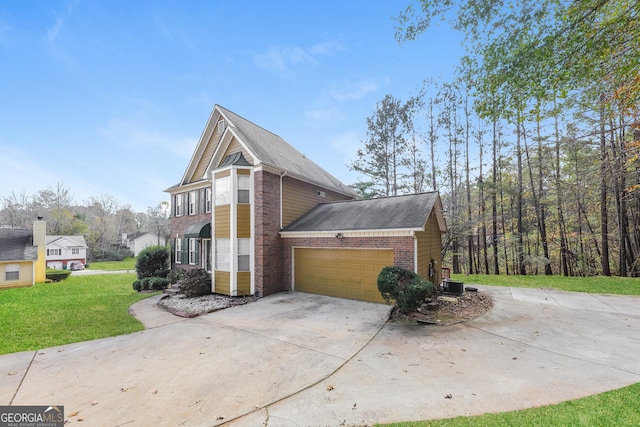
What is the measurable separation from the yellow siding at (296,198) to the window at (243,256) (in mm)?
2020

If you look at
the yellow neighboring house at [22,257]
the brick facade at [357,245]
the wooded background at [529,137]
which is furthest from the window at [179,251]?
the wooded background at [529,137]

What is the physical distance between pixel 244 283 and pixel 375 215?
20.5ft

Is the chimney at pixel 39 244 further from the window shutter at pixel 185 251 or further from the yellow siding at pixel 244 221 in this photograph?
the yellow siding at pixel 244 221

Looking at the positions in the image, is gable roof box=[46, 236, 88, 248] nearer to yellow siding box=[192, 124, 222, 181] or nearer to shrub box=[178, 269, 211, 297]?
yellow siding box=[192, 124, 222, 181]

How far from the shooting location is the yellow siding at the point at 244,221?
11.0 metres

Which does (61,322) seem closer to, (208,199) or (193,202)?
(208,199)

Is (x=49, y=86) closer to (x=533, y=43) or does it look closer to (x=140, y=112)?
(x=140, y=112)

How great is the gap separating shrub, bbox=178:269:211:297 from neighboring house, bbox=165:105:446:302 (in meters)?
0.37

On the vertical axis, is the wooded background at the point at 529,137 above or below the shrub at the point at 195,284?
above

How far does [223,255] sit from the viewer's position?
1125cm

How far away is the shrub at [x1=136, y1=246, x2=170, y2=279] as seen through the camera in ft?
50.7

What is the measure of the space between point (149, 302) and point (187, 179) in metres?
8.36

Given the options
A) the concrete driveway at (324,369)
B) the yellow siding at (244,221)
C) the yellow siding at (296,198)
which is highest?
the yellow siding at (296,198)

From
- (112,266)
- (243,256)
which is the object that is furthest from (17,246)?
(243,256)
